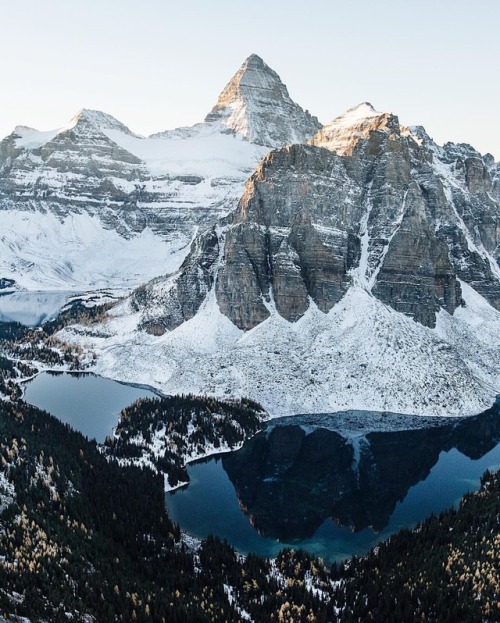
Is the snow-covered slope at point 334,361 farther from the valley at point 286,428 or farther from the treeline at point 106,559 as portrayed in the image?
the treeline at point 106,559

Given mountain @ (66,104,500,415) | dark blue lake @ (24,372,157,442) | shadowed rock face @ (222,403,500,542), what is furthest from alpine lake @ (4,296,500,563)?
mountain @ (66,104,500,415)

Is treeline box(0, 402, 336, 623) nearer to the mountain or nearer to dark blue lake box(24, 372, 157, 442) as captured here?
dark blue lake box(24, 372, 157, 442)

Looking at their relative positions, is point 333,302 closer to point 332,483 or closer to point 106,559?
point 332,483

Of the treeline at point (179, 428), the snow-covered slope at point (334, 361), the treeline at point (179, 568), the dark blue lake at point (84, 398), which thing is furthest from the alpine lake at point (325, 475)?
the treeline at point (179, 568)

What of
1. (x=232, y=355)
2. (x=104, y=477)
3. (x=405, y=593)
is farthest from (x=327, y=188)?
(x=405, y=593)

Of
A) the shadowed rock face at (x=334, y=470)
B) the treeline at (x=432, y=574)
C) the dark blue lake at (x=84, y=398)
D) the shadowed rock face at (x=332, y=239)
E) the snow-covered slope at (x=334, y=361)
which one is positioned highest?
the shadowed rock face at (x=332, y=239)

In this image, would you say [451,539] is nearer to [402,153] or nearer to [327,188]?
[327,188]
